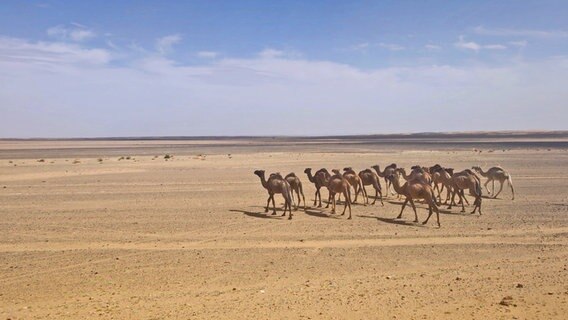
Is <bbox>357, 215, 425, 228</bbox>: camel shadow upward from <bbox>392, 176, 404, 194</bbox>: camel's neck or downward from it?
downward

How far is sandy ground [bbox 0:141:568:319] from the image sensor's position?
30.5 ft

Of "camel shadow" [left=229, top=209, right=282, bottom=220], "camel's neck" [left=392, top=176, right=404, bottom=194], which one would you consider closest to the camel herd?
"camel's neck" [left=392, top=176, right=404, bottom=194]

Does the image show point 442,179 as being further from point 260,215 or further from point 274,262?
point 274,262

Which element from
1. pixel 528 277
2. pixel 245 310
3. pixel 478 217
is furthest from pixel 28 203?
pixel 528 277

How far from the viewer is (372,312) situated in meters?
8.93

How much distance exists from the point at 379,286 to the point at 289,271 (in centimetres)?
218

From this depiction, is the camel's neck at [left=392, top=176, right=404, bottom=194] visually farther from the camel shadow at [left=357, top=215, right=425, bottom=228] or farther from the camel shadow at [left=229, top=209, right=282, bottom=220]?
the camel shadow at [left=229, top=209, right=282, bottom=220]

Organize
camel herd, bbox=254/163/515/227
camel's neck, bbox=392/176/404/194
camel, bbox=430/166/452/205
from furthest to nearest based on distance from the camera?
1. camel, bbox=430/166/452/205
2. camel's neck, bbox=392/176/404/194
3. camel herd, bbox=254/163/515/227

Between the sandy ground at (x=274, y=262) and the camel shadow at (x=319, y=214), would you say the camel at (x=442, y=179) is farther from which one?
the camel shadow at (x=319, y=214)

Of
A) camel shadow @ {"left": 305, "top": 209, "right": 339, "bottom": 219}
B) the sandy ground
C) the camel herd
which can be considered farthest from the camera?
camel shadow @ {"left": 305, "top": 209, "right": 339, "bottom": 219}

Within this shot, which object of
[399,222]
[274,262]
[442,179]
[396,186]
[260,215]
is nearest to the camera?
[274,262]

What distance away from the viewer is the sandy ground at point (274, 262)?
30.5ft

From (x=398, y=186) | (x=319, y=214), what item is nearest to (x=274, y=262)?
(x=319, y=214)

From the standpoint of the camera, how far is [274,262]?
12453 mm
